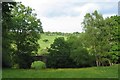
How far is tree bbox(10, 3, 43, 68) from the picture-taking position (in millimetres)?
49759

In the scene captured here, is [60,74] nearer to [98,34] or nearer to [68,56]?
[98,34]

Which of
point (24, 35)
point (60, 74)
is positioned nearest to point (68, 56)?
point (24, 35)

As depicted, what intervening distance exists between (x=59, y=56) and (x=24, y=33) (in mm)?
10163

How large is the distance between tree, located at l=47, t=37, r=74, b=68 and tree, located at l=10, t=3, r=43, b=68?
5.10m

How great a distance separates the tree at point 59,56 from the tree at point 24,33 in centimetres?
510

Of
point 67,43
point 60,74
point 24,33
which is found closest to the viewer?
point 60,74

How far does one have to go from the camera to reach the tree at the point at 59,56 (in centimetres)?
5750

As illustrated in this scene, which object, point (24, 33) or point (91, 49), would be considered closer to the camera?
point (24, 33)

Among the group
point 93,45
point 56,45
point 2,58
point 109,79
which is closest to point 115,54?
point 2,58

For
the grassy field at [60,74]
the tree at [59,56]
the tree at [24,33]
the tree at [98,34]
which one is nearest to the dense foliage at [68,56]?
the tree at [59,56]

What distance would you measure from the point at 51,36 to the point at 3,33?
51.6 meters

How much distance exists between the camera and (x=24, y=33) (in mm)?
51906

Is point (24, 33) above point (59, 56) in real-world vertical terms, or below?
above

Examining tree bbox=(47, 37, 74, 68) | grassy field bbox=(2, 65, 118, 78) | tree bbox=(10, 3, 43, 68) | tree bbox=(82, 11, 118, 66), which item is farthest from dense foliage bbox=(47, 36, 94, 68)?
grassy field bbox=(2, 65, 118, 78)
